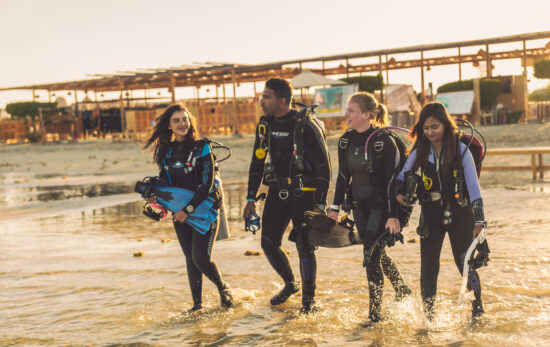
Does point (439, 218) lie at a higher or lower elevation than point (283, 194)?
lower

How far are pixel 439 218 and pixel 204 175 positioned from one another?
1831 millimetres

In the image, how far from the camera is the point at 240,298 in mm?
5715

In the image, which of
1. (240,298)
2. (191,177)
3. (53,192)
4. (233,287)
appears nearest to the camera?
(191,177)

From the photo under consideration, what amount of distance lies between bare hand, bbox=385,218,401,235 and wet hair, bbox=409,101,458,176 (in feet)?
1.27

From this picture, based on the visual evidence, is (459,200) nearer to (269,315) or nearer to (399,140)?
(399,140)

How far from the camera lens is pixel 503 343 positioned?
425cm

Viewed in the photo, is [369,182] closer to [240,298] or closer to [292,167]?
[292,167]

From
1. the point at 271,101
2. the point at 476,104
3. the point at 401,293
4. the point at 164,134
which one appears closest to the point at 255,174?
the point at 271,101

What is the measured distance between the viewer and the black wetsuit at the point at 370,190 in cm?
472

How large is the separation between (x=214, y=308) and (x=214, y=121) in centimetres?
2622

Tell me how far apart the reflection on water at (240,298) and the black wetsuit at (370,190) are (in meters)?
0.36

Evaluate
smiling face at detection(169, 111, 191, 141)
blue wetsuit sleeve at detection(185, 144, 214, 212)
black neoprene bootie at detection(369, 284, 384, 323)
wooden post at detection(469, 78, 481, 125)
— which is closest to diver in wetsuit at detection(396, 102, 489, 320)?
black neoprene bootie at detection(369, 284, 384, 323)

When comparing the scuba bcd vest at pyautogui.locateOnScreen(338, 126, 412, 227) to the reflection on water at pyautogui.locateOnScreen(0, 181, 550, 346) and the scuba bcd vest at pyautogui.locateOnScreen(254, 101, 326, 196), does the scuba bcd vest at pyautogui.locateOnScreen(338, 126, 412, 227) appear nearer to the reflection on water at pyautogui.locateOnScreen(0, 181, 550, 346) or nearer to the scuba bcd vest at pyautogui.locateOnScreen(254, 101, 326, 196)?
the scuba bcd vest at pyautogui.locateOnScreen(254, 101, 326, 196)

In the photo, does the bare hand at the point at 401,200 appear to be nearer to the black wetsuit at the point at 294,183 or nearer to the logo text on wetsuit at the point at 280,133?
the black wetsuit at the point at 294,183
